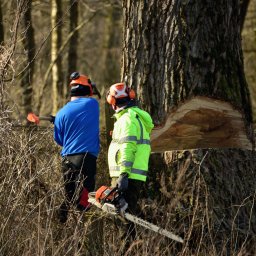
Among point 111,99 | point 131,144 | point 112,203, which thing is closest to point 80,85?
point 111,99

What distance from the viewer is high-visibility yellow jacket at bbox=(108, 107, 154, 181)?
770 centimetres


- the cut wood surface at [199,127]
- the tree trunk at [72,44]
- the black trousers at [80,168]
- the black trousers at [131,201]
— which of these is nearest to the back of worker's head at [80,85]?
the black trousers at [80,168]

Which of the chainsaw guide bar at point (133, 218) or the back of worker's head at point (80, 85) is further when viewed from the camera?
the back of worker's head at point (80, 85)

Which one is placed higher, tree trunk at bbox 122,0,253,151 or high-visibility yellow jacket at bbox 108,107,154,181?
tree trunk at bbox 122,0,253,151

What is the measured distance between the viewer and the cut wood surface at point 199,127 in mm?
8500

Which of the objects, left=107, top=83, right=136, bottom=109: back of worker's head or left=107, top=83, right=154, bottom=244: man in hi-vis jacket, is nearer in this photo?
left=107, top=83, right=154, bottom=244: man in hi-vis jacket

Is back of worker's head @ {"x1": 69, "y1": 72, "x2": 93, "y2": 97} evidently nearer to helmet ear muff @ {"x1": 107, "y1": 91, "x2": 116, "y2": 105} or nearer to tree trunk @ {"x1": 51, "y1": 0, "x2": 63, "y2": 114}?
helmet ear muff @ {"x1": 107, "y1": 91, "x2": 116, "y2": 105}

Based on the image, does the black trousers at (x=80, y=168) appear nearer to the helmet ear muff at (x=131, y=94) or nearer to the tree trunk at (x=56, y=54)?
the helmet ear muff at (x=131, y=94)

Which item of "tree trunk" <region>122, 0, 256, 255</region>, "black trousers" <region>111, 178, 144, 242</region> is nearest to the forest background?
"tree trunk" <region>122, 0, 256, 255</region>

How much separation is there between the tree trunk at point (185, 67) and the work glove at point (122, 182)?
965mm

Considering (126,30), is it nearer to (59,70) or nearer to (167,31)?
(167,31)

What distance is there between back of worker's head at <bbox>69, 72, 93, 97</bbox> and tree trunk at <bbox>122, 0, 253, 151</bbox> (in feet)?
1.89

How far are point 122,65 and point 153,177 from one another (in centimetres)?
125

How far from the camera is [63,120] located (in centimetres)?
891
